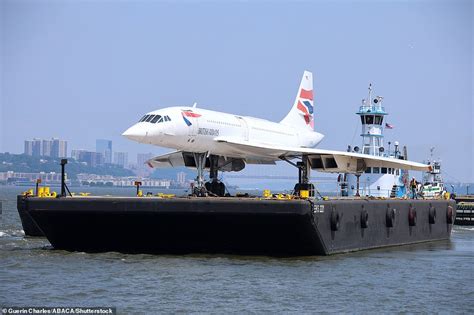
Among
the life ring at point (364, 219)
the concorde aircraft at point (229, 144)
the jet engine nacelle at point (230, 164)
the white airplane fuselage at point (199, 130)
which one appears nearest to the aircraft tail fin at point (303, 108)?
the concorde aircraft at point (229, 144)

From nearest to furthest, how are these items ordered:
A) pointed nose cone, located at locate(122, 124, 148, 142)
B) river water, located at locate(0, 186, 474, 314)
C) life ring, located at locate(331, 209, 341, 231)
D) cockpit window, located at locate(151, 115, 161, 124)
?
river water, located at locate(0, 186, 474, 314)
life ring, located at locate(331, 209, 341, 231)
pointed nose cone, located at locate(122, 124, 148, 142)
cockpit window, located at locate(151, 115, 161, 124)

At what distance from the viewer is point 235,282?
3133 cm

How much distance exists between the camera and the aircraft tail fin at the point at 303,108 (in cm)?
5272

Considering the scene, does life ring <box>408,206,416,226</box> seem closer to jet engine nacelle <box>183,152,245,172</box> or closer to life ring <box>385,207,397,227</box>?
life ring <box>385,207,397,227</box>

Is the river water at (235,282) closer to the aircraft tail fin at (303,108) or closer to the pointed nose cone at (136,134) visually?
the pointed nose cone at (136,134)

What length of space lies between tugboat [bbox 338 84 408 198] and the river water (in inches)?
530

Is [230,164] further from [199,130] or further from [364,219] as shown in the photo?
[364,219]

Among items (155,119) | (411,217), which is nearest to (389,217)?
(411,217)

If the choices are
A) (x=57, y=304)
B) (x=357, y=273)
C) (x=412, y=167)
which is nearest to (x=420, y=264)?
(x=357, y=273)

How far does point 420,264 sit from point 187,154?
12.8m

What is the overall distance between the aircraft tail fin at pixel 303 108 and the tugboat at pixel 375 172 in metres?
3.55

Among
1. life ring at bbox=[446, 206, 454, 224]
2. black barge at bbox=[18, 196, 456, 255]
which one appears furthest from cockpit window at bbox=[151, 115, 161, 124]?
life ring at bbox=[446, 206, 454, 224]

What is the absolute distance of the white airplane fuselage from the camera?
1534 inches

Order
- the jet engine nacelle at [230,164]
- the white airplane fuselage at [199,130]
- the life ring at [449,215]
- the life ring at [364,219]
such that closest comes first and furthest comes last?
the white airplane fuselage at [199,130], the life ring at [364,219], the jet engine nacelle at [230,164], the life ring at [449,215]
